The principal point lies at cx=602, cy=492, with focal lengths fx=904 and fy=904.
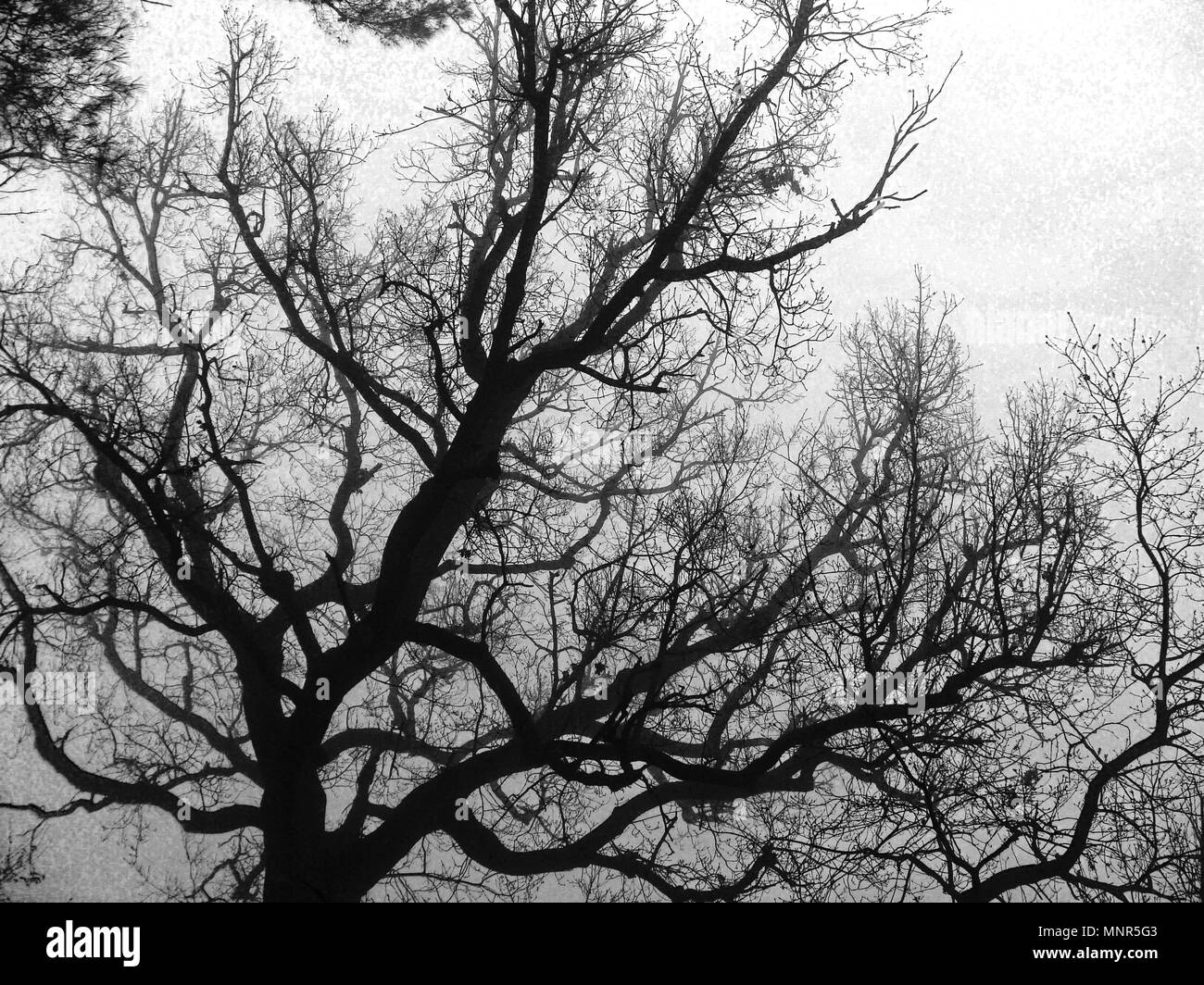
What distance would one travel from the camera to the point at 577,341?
23.3 ft

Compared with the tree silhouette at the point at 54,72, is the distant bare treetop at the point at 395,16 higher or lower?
higher

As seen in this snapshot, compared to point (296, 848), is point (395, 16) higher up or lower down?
higher up

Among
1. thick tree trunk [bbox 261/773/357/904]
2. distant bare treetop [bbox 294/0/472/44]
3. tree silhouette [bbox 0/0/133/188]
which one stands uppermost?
distant bare treetop [bbox 294/0/472/44]

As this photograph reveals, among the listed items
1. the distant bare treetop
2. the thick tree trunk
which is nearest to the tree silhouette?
the distant bare treetop

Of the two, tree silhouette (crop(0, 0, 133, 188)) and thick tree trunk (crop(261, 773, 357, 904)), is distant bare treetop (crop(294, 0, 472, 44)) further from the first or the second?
thick tree trunk (crop(261, 773, 357, 904))

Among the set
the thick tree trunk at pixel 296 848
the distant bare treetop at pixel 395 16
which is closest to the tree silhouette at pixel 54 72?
the distant bare treetop at pixel 395 16

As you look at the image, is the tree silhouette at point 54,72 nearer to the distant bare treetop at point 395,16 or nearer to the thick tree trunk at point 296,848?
the distant bare treetop at point 395,16

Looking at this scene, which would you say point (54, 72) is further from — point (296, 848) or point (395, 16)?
point (296, 848)

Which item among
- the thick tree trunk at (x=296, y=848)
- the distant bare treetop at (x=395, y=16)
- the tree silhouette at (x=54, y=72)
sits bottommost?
the thick tree trunk at (x=296, y=848)

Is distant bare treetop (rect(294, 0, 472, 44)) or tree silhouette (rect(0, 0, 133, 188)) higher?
distant bare treetop (rect(294, 0, 472, 44))

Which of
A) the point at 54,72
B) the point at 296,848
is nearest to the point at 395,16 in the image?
the point at 54,72
